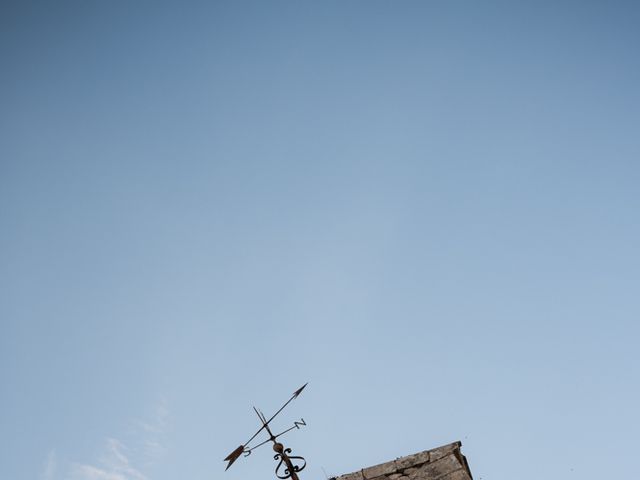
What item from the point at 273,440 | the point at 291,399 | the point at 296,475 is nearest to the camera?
the point at 296,475

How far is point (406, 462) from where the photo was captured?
6191 mm

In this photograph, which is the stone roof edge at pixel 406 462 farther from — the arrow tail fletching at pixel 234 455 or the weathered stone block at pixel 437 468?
the arrow tail fletching at pixel 234 455

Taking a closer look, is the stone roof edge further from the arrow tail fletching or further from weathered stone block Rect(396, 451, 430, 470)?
the arrow tail fletching

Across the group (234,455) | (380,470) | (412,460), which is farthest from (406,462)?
(234,455)

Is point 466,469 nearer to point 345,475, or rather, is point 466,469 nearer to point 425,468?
point 425,468

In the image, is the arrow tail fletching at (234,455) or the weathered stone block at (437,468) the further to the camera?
the arrow tail fletching at (234,455)

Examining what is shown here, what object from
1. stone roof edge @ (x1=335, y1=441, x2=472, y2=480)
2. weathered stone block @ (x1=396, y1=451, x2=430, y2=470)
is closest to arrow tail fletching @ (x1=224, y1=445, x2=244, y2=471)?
stone roof edge @ (x1=335, y1=441, x2=472, y2=480)

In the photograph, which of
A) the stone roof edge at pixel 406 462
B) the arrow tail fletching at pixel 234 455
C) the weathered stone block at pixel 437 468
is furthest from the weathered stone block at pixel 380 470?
the arrow tail fletching at pixel 234 455

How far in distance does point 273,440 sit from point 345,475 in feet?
4.10

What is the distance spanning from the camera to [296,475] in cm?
579

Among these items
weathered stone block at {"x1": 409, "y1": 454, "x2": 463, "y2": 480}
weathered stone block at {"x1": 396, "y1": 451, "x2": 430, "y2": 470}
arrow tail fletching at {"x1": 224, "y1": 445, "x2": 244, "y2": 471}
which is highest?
arrow tail fletching at {"x1": 224, "y1": 445, "x2": 244, "y2": 471}

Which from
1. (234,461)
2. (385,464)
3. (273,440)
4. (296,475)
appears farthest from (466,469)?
(234,461)

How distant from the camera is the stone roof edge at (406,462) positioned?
606 cm

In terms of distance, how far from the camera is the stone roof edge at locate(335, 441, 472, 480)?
6062mm
